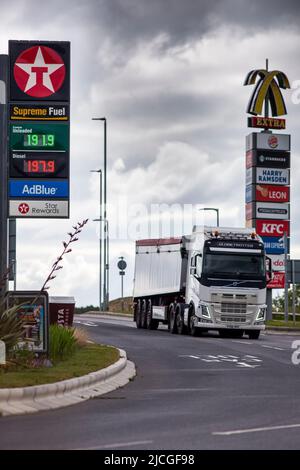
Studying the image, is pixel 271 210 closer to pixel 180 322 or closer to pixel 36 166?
pixel 180 322

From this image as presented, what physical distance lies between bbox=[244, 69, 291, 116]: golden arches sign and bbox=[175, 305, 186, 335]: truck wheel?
76.7 feet

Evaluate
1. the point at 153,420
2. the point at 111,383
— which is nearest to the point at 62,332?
the point at 111,383

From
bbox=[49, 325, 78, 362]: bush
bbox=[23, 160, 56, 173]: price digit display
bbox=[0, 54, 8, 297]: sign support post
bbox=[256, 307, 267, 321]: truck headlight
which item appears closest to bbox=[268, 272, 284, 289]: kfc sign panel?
bbox=[256, 307, 267, 321]: truck headlight

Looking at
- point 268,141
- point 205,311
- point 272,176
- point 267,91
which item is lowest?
point 205,311

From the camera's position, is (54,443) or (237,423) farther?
(237,423)

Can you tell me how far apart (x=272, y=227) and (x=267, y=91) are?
7732mm

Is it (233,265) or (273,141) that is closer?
(233,265)

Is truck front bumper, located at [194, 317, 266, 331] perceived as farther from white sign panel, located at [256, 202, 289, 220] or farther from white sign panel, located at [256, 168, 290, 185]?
white sign panel, located at [256, 168, 290, 185]

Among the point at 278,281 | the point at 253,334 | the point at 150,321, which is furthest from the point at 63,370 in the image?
the point at 278,281

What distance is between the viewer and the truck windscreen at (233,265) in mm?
38000

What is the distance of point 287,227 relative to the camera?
62938mm

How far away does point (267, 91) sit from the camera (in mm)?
63312
